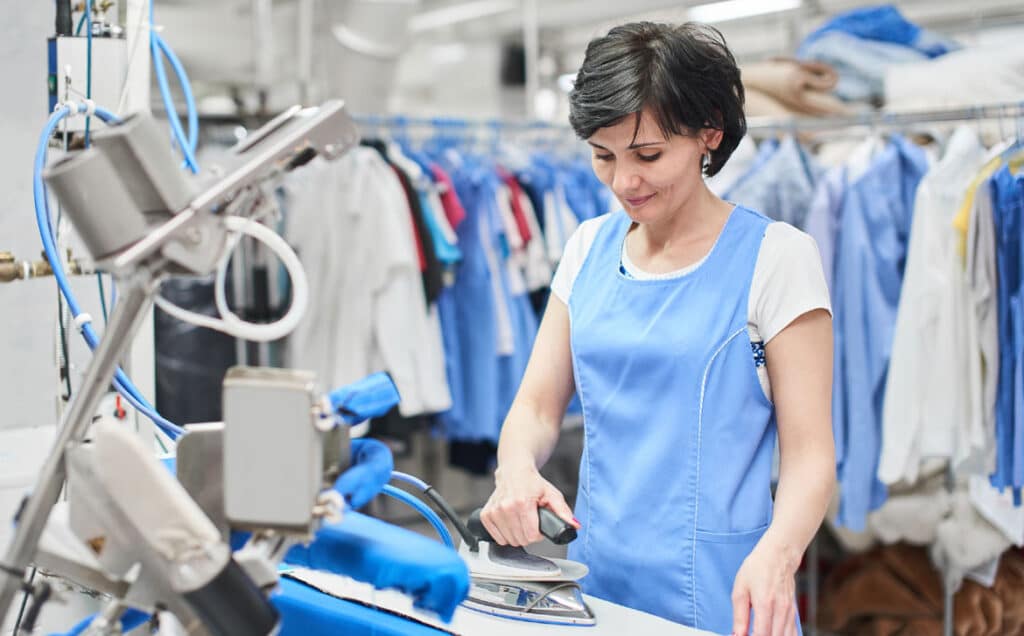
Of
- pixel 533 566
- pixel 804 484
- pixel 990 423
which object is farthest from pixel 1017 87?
pixel 533 566

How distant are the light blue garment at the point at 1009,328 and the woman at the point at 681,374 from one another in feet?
4.39

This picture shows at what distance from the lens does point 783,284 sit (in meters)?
1.20

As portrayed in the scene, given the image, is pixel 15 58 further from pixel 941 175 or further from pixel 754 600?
pixel 941 175

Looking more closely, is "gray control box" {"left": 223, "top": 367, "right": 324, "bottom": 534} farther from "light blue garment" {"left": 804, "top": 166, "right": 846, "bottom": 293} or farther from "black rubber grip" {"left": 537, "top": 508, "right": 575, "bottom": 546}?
"light blue garment" {"left": 804, "top": 166, "right": 846, "bottom": 293}

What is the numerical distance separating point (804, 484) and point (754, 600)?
0.16 meters

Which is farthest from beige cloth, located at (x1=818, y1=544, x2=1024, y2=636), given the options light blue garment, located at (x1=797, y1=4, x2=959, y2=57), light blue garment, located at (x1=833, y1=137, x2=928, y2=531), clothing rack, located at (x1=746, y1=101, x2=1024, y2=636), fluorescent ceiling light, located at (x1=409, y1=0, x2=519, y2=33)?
fluorescent ceiling light, located at (x1=409, y1=0, x2=519, y2=33)

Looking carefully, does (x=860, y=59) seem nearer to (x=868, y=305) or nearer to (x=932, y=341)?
(x=868, y=305)

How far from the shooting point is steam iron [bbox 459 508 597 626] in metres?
1.09

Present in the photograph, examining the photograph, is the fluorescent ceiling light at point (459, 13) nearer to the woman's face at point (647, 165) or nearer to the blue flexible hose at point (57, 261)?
the woman's face at point (647, 165)

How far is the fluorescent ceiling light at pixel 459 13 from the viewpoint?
707 cm

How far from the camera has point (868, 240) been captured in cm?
264

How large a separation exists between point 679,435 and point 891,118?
1875 millimetres

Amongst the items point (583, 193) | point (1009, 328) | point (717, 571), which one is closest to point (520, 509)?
point (717, 571)

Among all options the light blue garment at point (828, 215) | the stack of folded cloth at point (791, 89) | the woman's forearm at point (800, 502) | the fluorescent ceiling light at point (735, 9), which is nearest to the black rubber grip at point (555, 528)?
the woman's forearm at point (800, 502)
